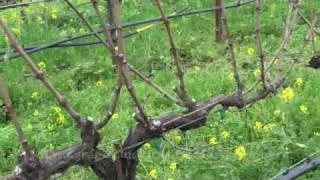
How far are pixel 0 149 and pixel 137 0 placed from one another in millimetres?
2885

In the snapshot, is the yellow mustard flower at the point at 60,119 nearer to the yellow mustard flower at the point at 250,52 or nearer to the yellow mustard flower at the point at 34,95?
the yellow mustard flower at the point at 34,95

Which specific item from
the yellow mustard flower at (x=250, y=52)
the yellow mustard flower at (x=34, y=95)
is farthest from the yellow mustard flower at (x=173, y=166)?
the yellow mustard flower at (x=250, y=52)

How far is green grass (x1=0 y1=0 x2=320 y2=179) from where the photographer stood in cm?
354

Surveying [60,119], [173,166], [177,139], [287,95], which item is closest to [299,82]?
[287,95]

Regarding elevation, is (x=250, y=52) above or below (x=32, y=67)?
below

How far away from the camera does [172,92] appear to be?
A: 461 centimetres

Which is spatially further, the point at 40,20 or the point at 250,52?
the point at 40,20

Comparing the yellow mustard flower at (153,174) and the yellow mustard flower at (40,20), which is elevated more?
the yellow mustard flower at (40,20)

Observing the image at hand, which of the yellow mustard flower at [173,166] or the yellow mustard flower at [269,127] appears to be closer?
the yellow mustard flower at [173,166]

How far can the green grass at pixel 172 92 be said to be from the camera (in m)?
3.54

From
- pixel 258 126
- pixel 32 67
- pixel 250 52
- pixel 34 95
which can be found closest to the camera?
pixel 32 67

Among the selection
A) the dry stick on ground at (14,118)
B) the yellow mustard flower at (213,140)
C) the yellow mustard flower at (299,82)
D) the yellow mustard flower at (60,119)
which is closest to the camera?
the dry stick on ground at (14,118)

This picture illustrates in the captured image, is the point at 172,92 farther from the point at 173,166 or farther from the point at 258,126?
the point at 173,166

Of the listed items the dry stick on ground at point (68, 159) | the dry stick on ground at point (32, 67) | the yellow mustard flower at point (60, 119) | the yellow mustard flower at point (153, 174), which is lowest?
the yellow mustard flower at point (153, 174)
